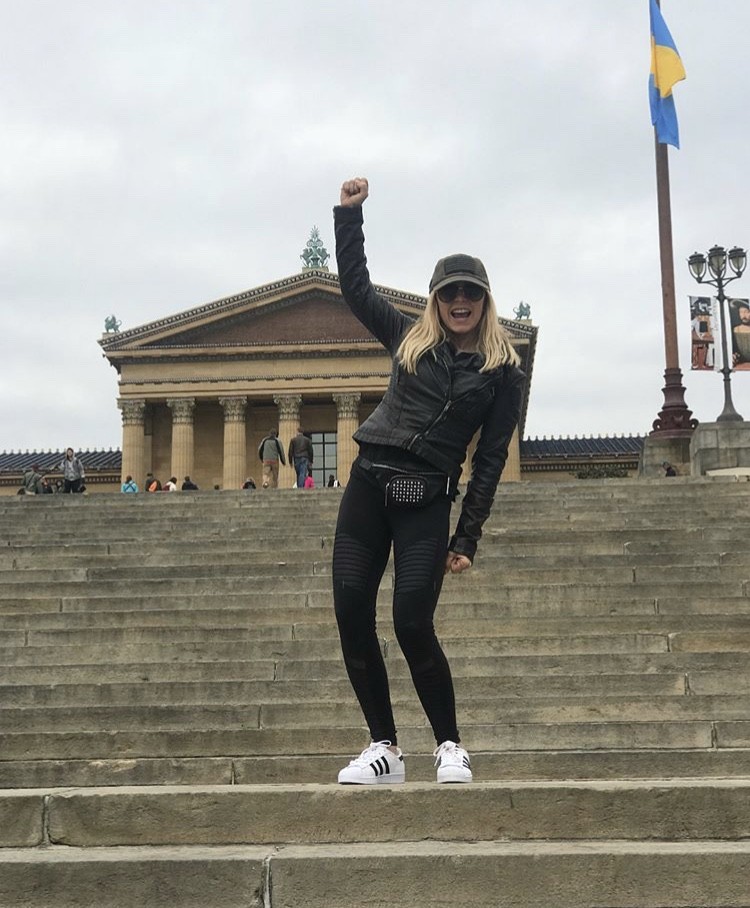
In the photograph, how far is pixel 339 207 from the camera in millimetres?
4320

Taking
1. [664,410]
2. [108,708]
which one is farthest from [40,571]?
[664,410]

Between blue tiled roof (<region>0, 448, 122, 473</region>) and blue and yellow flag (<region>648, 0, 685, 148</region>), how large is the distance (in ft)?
103

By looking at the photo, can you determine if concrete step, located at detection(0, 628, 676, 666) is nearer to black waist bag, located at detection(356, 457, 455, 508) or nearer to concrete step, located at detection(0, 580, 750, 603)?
concrete step, located at detection(0, 580, 750, 603)

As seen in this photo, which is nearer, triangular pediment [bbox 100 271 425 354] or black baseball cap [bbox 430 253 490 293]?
black baseball cap [bbox 430 253 490 293]

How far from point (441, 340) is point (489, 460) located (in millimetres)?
497

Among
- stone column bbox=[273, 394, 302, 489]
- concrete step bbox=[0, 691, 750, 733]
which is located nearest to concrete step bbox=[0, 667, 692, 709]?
concrete step bbox=[0, 691, 750, 733]

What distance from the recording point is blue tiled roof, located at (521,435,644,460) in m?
50.1

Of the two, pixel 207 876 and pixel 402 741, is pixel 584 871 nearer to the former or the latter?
pixel 207 876

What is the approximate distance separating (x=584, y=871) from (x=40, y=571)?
9945 mm

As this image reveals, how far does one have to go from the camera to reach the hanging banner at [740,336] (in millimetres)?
21422

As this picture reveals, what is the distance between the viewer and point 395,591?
397 cm

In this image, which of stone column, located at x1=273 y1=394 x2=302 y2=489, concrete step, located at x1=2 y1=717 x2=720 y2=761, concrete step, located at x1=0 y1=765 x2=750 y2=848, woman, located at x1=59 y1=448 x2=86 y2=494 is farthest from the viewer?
stone column, located at x1=273 y1=394 x2=302 y2=489

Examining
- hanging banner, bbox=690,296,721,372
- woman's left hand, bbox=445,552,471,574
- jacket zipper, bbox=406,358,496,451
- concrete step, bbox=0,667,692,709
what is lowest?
concrete step, bbox=0,667,692,709

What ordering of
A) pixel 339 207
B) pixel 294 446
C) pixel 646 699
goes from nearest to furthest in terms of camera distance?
pixel 339 207
pixel 646 699
pixel 294 446
